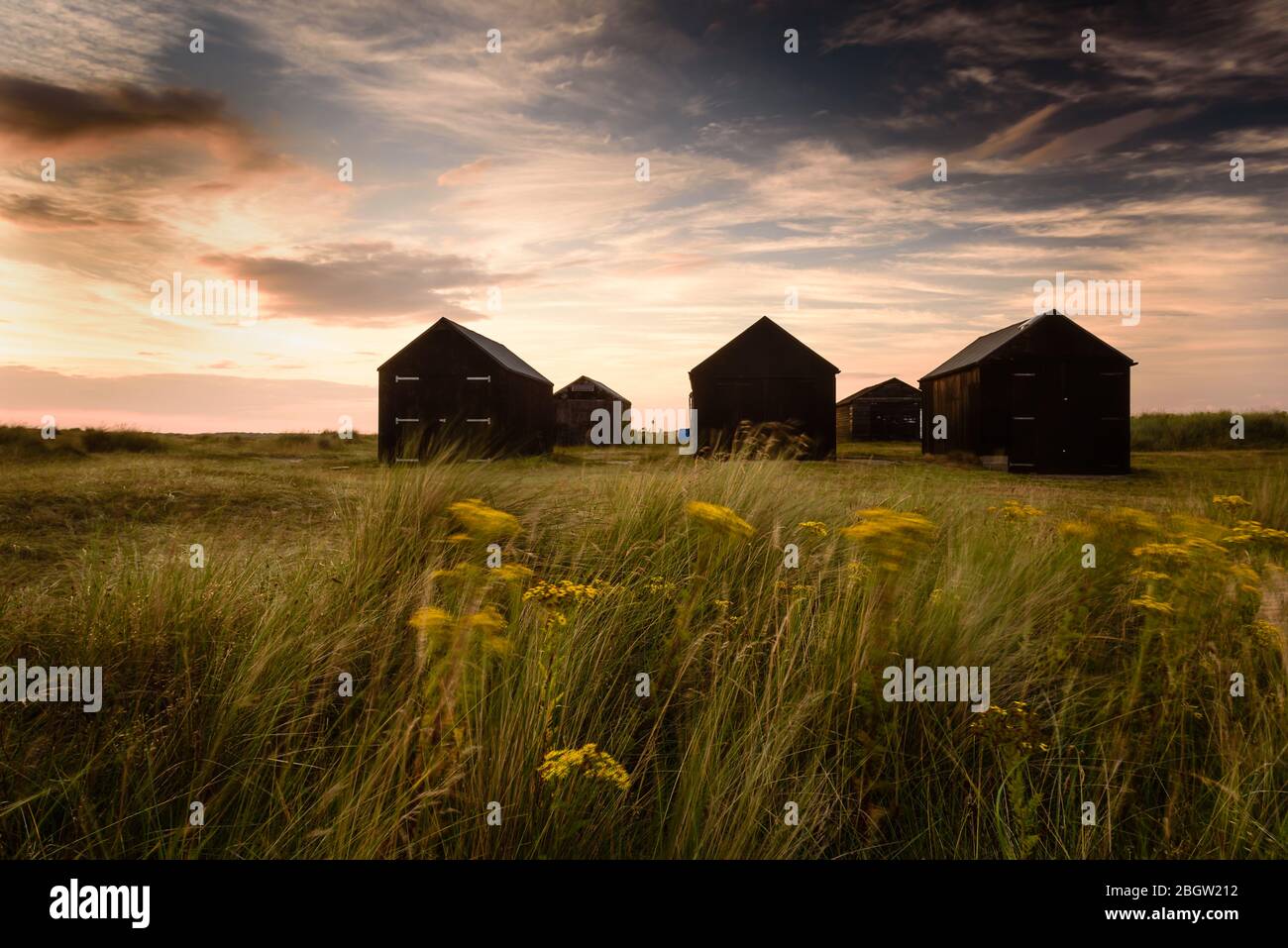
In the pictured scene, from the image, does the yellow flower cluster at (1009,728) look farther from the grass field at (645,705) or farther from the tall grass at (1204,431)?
the tall grass at (1204,431)

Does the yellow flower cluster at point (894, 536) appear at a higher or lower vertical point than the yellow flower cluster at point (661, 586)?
higher

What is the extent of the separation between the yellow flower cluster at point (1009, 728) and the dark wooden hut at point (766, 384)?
81.0 ft

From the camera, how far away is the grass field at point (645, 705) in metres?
2.36

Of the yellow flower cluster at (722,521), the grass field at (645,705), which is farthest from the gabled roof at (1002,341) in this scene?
the yellow flower cluster at (722,521)

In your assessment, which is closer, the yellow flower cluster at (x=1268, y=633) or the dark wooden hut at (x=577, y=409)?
the yellow flower cluster at (x=1268, y=633)

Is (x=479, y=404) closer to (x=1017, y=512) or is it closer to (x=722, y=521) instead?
(x=1017, y=512)

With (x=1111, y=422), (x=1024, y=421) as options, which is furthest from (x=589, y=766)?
(x=1111, y=422)

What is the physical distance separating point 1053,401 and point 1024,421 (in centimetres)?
116

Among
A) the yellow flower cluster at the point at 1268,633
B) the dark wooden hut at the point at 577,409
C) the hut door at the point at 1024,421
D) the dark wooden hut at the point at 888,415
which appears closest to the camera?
the yellow flower cluster at the point at 1268,633

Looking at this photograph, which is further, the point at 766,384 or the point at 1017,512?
the point at 766,384

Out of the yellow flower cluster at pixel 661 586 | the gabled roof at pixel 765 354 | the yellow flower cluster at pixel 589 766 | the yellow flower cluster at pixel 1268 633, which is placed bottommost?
the yellow flower cluster at pixel 589 766

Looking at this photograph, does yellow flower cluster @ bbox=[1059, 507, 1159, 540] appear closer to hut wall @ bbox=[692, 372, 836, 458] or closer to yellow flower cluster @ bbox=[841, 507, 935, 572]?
yellow flower cluster @ bbox=[841, 507, 935, 572]

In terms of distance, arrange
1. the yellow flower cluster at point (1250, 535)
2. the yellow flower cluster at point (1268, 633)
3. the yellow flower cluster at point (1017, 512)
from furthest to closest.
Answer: the yellow flower cluster at point (1017, 512)
the yellow flower cluster at point (1250, 535)
the yellow flower cluster at point (1268, 633)

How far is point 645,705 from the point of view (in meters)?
3.16
